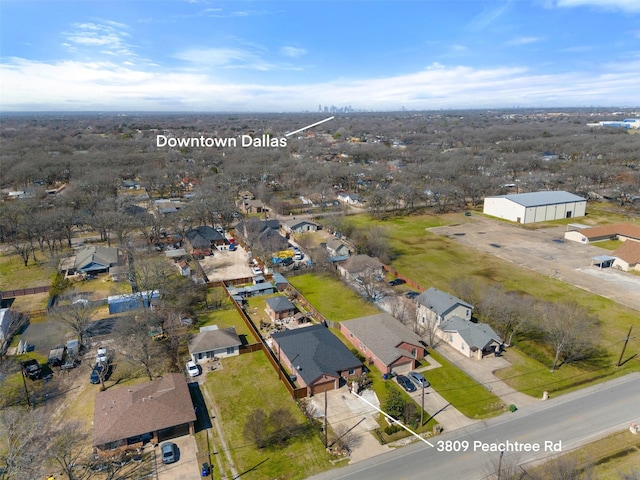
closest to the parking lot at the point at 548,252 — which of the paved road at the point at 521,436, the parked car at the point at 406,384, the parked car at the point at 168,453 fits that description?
the paved road at the point at 521,436

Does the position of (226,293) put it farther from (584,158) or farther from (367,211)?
(584,158)

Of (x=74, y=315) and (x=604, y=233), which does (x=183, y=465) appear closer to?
(x=74, y=315)

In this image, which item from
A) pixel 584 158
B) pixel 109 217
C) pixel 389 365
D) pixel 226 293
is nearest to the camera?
pixel 389 365

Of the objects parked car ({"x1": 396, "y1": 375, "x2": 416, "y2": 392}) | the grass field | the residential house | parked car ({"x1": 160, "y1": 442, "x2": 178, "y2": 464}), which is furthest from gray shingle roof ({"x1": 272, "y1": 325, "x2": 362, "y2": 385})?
the residential house

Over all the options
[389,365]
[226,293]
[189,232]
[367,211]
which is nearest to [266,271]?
[226,293]

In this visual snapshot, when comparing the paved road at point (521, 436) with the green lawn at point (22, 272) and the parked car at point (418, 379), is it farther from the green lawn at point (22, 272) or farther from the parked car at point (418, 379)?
the green lawn at point (22, 272)

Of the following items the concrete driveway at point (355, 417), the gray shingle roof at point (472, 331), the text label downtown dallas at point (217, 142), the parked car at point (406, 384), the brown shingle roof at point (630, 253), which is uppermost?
the text label downtown dallas at point (217, 142)

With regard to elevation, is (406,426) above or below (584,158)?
below
